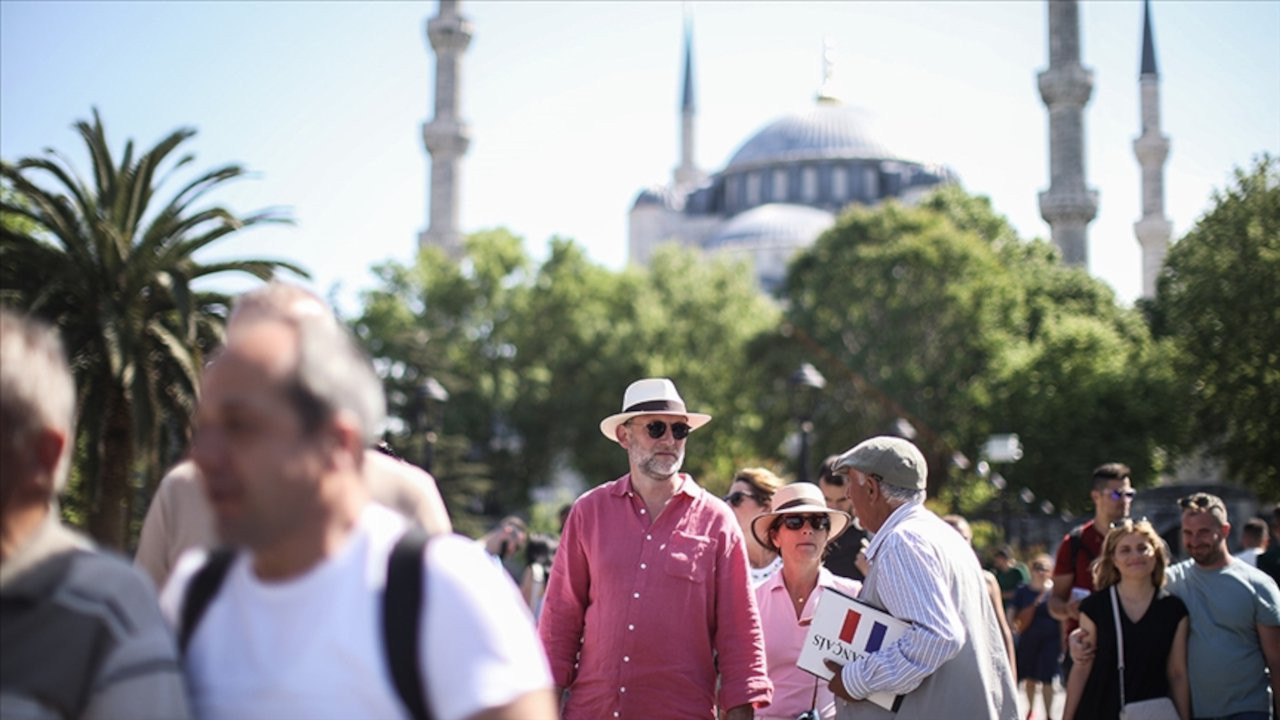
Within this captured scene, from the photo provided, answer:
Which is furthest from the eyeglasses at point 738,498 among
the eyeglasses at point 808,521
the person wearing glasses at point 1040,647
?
the person wearing glasses at point 1040,647

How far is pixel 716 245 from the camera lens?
322 feet

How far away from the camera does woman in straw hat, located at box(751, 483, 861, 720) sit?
20.8ft

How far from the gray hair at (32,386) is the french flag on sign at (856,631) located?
10.7 feet

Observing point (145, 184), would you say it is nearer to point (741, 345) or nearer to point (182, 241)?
point (182, 241)

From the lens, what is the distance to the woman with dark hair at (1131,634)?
248 inches

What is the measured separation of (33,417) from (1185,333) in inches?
1447

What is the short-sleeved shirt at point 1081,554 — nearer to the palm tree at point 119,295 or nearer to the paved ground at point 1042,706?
the paved ground at point 1042,706

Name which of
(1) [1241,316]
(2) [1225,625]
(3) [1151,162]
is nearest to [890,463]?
(2) [1225,625]

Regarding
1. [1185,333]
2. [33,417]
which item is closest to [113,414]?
[33,417]

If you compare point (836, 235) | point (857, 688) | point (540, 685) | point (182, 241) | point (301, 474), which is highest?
point (836, 235)

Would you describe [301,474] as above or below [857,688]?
above

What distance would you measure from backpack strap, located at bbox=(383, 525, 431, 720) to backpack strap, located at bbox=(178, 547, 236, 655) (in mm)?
279

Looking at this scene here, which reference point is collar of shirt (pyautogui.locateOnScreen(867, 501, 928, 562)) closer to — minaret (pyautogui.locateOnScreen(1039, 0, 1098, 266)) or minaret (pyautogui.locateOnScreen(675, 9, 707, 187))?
minaret (pyautogui.locateOnScreen(1039, 0, 1098, 266))

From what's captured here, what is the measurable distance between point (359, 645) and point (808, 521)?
4.65 m
